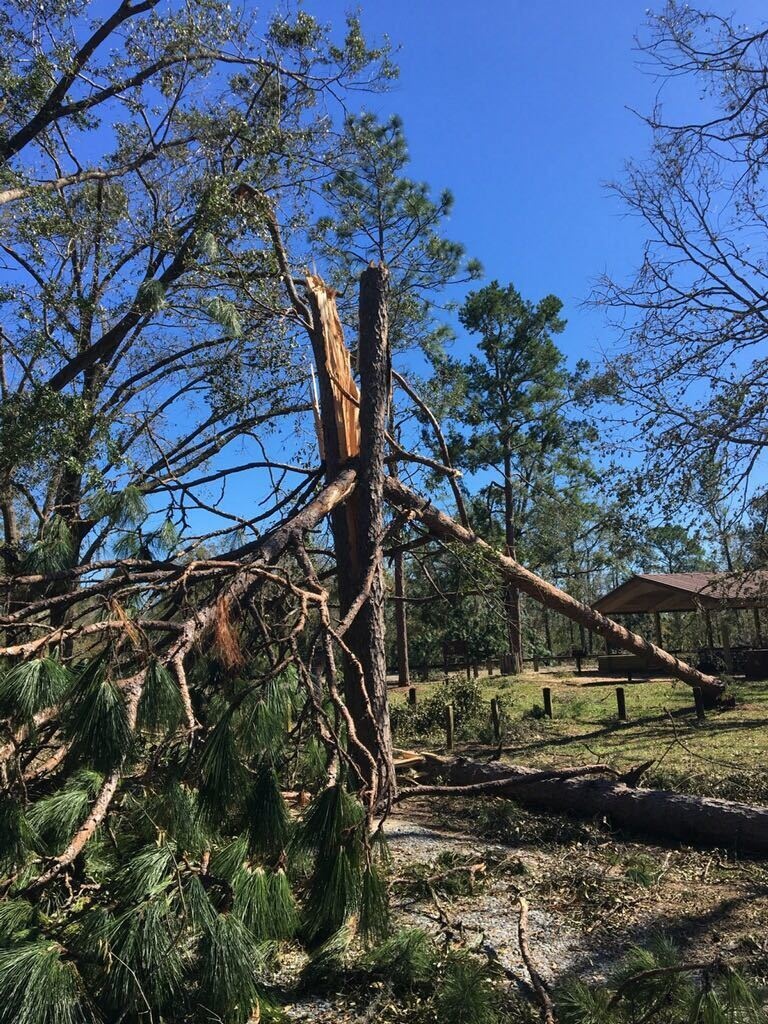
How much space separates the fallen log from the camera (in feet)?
15.0

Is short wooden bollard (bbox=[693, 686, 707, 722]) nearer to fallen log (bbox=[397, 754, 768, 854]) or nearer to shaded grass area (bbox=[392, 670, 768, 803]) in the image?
shaded grass area (bbox=[392, 670, 768, 803])

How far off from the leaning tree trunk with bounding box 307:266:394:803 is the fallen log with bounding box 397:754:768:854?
773 millimetres

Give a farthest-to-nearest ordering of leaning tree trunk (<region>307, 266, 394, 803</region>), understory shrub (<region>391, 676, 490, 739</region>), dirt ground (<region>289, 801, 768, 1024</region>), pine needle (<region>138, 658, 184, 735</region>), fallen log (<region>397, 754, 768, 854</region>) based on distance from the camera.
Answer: understory shrub (<region>391, 676, 490, 739</region>), leaning tree trunk (<region>307, 266, 394, 803</region>), fallen log (<region>397, 754, 768, 854</region>), dirt ground (<region>289, 801, 768, 1024</region>), pine needle (<region>138, 658, 184, 735</region>)

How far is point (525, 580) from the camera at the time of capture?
6.80 m

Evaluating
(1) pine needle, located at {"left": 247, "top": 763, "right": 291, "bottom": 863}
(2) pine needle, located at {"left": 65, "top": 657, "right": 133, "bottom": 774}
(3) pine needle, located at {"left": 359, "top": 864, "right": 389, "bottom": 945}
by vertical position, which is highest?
(2) pine needle, located at {"left": 65, "top": 657, "right": 133, "bottom": 774}

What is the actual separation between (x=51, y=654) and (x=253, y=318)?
20.6 ft

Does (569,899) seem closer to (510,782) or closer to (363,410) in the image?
(510,782)

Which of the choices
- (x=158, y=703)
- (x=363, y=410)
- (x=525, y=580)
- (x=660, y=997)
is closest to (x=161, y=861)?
(x=158, y=703)

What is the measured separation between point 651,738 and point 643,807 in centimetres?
426

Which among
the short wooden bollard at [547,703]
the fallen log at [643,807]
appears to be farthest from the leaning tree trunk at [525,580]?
the short wooden bollard at [547,703]

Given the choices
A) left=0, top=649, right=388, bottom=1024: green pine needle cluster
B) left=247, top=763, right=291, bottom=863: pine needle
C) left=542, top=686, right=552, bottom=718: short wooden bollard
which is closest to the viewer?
left=0, top=649, right=388, bottom=1024: green pine needle cluster

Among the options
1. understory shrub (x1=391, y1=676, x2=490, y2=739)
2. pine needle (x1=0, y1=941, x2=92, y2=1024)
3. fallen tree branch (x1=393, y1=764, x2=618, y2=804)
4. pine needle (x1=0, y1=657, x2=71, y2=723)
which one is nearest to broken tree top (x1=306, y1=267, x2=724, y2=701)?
fallen tree branch (x1=393, y1=764, x2=618, y2=804)

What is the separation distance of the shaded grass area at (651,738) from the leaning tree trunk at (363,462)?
2896mm

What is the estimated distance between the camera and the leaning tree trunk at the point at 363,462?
16.1ft
